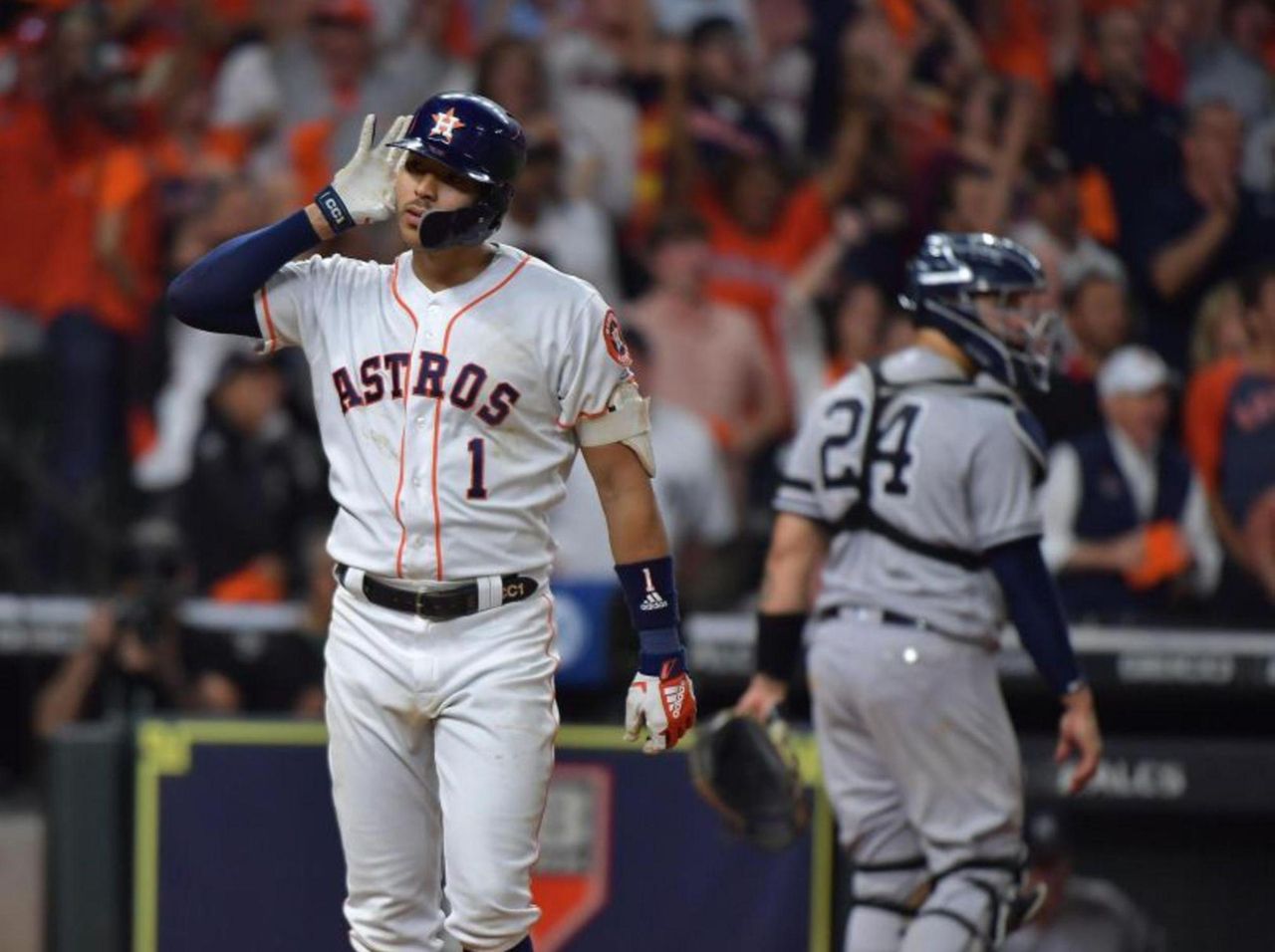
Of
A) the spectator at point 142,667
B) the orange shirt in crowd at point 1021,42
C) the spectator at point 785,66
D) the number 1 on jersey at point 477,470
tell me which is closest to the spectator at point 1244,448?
the orange shirt in crowd at point 1021,42

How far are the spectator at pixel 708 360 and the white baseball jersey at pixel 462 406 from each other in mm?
3692

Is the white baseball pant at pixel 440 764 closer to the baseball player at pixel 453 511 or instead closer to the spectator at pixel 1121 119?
the baseball player at pixel 453 511

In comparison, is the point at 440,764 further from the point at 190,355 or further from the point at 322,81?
the point at 322,81

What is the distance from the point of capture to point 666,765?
544cm

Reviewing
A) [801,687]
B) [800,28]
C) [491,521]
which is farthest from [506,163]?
[800,28]

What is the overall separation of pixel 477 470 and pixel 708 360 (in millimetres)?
3874

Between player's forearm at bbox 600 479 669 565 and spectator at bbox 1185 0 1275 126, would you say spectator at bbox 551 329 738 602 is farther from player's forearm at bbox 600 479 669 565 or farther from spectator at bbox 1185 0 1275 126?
player's forearm at bbox 600 479 669 565

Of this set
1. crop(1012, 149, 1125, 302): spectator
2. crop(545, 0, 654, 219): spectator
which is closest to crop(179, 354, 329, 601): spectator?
crop(545, 0, 654, 219): spectator

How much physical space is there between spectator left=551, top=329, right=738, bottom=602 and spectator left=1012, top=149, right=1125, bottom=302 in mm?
1360

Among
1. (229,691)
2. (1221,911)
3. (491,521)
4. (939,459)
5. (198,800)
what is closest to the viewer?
(491,521)

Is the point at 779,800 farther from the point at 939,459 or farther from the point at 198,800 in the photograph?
the point at 198,800

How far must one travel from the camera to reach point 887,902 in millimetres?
4859

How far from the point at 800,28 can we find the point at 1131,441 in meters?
2.35

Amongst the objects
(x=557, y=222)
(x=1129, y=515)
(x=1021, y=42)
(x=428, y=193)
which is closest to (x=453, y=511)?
(x=428, y=193)
